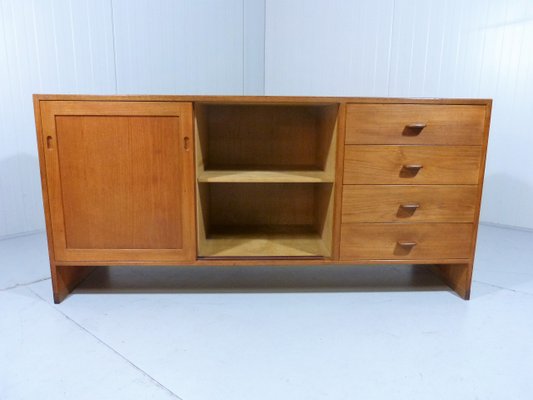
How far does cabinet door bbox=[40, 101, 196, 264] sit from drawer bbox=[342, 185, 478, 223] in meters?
0.59

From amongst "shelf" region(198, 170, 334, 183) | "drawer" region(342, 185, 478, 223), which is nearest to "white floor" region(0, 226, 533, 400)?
"drawer" region(342, 185, 478, 223)

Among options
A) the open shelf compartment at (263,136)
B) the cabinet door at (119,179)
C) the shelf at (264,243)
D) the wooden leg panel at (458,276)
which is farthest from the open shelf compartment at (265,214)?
the wooden leg panel at (458,276)

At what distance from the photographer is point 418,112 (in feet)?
4.52

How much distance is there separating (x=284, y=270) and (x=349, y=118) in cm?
76

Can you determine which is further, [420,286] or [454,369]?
[420,286]

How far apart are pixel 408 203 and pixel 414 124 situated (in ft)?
0.92

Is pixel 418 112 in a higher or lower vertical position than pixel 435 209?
higher

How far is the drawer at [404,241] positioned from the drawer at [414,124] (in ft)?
1.01

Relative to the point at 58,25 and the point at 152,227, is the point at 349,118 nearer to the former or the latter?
the point at 152,227

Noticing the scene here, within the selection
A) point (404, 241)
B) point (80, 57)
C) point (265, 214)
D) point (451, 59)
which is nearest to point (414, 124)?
point (404, 241)

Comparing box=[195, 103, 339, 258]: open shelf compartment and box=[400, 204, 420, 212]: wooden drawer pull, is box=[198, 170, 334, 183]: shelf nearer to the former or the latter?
box=[195, 103, 339, 258]: open shelf compartment

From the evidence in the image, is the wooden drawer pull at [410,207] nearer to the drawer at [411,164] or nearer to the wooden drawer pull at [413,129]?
the drawer at [411,164]

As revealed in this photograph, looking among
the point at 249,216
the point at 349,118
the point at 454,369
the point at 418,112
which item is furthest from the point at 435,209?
the point at 249,216

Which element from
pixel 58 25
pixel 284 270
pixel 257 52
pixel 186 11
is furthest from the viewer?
pixel 257 52
